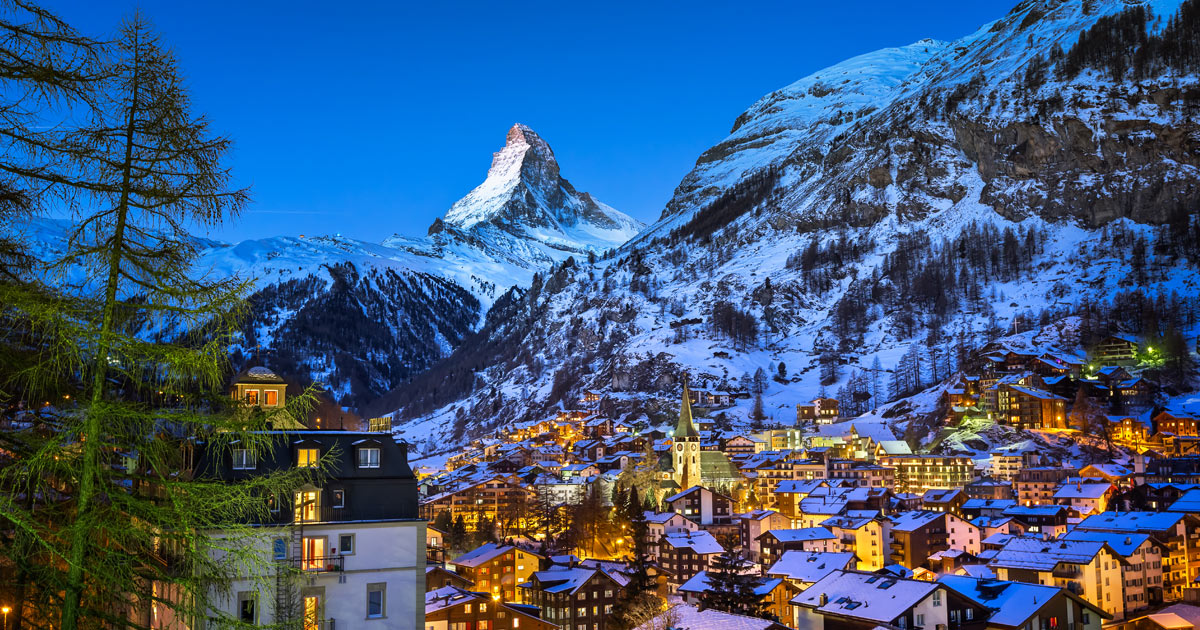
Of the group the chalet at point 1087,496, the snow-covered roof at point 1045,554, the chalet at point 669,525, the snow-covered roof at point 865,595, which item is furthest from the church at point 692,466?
the snow-covered roof at point 865,595

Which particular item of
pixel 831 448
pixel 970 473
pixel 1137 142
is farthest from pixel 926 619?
pixel 1137 142

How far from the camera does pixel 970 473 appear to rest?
109 meters

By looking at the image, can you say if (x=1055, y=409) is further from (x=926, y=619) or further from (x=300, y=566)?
(x=300, y=566)

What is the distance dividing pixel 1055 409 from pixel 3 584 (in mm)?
130006

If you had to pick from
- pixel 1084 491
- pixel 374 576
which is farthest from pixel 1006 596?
pixel 1084 491

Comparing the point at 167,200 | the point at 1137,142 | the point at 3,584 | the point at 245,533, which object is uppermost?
the point at 1137,142

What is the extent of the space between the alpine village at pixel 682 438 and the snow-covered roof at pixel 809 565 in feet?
0.90

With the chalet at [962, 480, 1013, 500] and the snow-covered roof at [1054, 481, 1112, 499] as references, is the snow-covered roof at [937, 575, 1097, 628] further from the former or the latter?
the chalet at [962, 480, 1013, 500]

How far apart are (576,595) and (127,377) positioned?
53926 millimetres

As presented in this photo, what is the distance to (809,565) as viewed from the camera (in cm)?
6353

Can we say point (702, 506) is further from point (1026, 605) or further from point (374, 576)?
point (374, 576)

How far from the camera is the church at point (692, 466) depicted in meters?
116

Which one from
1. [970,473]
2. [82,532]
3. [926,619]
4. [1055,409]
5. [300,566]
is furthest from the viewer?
[1055,409]

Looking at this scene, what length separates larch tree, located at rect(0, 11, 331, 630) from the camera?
868 centimetres
